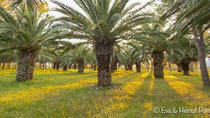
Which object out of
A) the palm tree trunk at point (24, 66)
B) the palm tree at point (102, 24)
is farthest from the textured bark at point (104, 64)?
the palm tree trunk at point (24, 66)

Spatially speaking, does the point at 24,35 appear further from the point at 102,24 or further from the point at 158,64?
→ the point at 158,64

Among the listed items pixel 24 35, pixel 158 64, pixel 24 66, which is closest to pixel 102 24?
pixel 24 35

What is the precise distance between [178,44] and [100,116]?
10.9 m

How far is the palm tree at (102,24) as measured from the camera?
21.7 feet

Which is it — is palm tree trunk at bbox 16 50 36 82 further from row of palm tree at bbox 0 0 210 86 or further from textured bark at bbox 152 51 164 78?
textured bark at bbox 152 51 164 78

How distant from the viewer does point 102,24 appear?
6.31 m

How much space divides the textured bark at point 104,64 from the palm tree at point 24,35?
4056 millimetres

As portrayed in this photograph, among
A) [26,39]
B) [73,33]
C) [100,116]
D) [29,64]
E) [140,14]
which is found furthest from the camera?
[29,64]

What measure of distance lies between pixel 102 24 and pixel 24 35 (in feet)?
20.4

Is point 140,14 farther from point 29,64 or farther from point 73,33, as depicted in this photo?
point 29,64

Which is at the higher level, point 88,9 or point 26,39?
point 88,9

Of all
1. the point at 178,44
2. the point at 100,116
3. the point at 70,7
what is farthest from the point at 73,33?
the point at 178,44

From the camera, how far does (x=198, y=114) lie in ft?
10.6

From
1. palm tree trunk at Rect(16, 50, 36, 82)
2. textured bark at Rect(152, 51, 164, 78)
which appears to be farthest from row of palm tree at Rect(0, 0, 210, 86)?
textured bark at Rect(152, 51, 164, 78)
